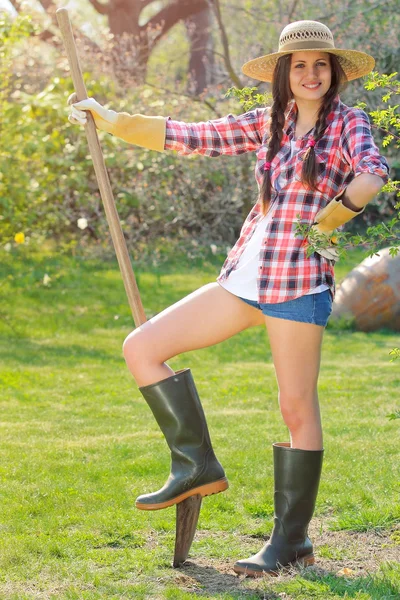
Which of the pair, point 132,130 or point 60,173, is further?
point 60,173

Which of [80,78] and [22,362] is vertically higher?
[80,78]

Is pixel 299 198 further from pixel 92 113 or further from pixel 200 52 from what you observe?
pixel 200 52

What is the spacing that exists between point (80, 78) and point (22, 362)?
159 inches

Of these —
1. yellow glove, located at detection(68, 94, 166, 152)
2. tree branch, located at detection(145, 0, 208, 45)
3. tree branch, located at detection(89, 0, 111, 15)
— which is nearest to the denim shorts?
yellow glove, located at detection(68, 94, 166, 152)

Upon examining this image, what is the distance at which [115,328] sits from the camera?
27.2 ft

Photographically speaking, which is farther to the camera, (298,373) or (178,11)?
(178,11)

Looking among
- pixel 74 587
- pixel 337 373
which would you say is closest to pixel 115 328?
pixel 337 373

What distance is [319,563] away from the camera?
325 centimetres

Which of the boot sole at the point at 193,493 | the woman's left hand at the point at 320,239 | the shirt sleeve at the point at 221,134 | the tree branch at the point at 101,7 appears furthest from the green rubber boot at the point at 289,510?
the tree branch at the point at 101,7

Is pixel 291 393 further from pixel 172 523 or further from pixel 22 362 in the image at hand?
pixel 22 362

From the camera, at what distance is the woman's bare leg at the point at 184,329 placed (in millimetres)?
2992

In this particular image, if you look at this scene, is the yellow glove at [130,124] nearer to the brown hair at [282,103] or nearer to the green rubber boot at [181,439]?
the brown hair at [282,103]

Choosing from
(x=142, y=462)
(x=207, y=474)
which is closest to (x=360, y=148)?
(x=207, y=474)

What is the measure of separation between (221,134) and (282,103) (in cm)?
26
